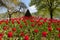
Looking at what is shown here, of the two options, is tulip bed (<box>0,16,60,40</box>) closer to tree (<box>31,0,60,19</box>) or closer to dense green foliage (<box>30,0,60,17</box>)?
tree (<box>31,0,60,19</box>)

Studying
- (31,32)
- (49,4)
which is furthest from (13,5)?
(31,32)

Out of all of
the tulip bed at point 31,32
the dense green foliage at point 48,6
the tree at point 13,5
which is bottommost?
the dense green foliage at point 48,6

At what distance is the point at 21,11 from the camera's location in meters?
21.1

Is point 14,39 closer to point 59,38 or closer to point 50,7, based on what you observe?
point 59,38

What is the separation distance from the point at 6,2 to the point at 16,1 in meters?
1.06

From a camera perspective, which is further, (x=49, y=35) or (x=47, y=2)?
(x=47, y=2)

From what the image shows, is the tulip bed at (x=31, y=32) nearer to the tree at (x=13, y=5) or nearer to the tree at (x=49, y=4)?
the tree at (x=13, y=5)

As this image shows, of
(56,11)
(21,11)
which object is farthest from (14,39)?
(56,11)

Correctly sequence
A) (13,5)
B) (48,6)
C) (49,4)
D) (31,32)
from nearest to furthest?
(31,32) < (13,5) < (49,4) < (48,6)

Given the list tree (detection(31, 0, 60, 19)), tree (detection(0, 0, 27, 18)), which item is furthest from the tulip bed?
tree (detection(31, 0, 60, 19))

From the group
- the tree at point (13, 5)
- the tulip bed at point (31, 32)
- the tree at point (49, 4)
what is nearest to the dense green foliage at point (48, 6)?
the tree at point (49, 4)

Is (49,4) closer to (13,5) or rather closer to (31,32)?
(13,5)

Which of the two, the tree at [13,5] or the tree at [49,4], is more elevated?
the tree at [13,5]

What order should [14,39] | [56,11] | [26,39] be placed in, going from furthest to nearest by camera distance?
[56,11], [14,39], [26,39]
